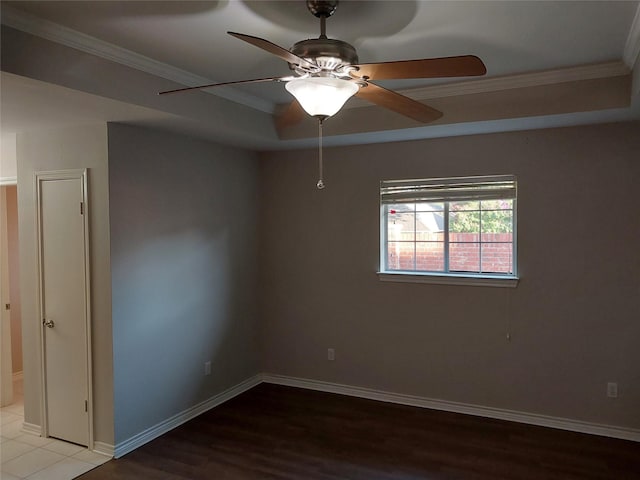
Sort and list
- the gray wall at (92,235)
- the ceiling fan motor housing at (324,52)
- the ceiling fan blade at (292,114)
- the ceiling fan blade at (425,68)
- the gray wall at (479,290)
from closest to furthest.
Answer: the ceiling fan blade at (425,68), the ceiling fan motor housing at (324,52), the ceiling fan blade at (292,114), the gray wall at (92,235), the gray wall at (479,290)

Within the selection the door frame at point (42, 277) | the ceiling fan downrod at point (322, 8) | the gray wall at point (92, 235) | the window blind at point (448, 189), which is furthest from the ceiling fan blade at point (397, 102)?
the door frame at point (42, 277)

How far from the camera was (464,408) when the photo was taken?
4109 millimetres

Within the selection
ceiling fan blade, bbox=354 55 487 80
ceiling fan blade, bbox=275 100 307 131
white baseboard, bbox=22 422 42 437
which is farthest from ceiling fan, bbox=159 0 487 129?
white baseboard, bbox=22 422 42 437

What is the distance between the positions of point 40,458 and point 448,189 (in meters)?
3.63

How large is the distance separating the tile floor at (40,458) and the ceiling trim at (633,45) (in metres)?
4.03

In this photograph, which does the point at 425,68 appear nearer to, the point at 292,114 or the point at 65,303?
the point at 292,114

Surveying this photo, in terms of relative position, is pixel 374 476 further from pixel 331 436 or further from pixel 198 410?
pixel 198 410

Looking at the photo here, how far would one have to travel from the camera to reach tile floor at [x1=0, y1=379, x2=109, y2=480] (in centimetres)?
318

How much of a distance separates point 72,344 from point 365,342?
2.40m

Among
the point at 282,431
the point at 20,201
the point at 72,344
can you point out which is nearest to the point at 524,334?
the point at 282,431

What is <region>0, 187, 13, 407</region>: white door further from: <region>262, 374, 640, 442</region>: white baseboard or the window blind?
the window blind

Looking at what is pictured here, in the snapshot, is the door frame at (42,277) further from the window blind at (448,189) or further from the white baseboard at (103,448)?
the window blind at (448,189)

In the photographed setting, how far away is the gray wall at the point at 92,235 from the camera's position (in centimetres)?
334

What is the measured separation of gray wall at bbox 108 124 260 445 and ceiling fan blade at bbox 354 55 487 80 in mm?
2052
